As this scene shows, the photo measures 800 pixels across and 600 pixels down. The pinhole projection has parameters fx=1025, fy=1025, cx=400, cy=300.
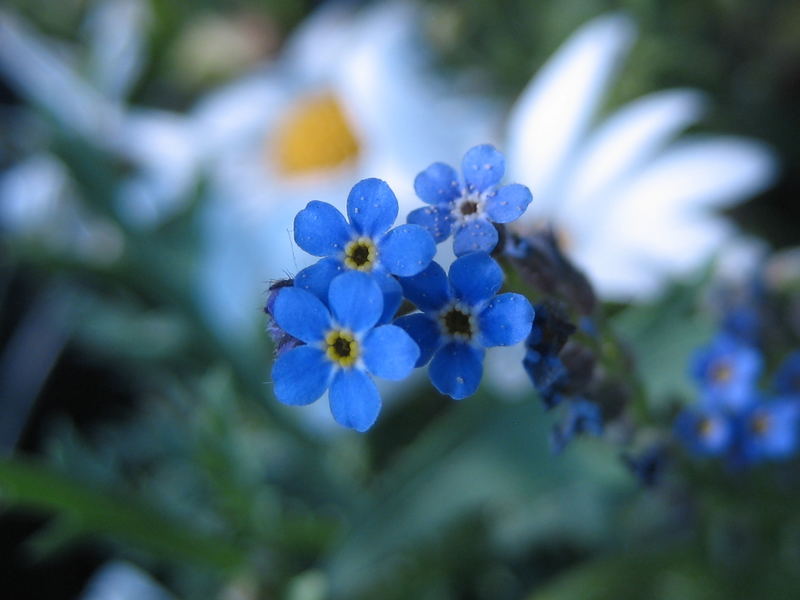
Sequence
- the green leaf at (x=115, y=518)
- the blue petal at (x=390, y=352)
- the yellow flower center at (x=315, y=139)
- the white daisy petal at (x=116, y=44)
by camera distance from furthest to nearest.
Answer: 1. the white daisy petal at (x=116, y=44)
2. the yellow flower center at (x=315, y=139)
3. the green leaf at (x=115, y=518)
4. the blue petal at (x=390, y=352)

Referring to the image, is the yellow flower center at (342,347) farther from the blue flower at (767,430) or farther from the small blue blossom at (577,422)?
the blue flower at (767,430)

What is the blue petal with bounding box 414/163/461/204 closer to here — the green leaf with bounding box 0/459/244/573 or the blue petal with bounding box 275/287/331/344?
the blue petal with bounding box 275/287/331/344

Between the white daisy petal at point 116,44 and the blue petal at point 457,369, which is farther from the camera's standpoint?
the white daisy petal at point 116,44

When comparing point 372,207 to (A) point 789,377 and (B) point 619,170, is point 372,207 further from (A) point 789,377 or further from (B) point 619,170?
(B) point 619,170

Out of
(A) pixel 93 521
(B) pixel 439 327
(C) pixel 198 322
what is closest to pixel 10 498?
(A) pixel 93 521

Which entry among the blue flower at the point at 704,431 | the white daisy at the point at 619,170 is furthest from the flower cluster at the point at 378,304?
the white daisy at the point at 619,170

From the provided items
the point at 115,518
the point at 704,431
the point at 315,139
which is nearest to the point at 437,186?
the point at 704,431

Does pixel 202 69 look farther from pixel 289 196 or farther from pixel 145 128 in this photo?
pixel 289 196
